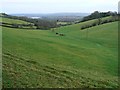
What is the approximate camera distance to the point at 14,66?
46.6 ft

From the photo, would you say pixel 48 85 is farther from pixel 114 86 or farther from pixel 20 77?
pixel 114 86

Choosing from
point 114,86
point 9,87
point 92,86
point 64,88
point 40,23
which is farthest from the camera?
point 40,23

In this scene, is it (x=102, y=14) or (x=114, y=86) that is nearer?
(x=114, y=86)

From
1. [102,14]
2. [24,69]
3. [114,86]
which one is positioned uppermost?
[102,14]

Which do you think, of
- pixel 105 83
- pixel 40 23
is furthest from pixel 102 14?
pixel 105 83

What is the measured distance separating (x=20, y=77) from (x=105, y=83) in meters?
4.83

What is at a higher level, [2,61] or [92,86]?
[2,61]

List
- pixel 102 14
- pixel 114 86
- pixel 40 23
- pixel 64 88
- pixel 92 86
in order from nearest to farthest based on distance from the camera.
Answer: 1. pixel 64 88
2. pixel 92 86
3. pixel 114 86
4. pixel 40 23
5. pixel 102 14

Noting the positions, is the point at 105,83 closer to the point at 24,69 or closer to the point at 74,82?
the point at 74,82

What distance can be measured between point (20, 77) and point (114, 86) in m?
5.20

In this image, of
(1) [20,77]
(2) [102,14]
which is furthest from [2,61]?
(2) [102,14]

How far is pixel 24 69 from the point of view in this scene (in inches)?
554

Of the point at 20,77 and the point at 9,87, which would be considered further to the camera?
the point at 20,77

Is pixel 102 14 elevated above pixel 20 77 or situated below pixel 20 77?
above
